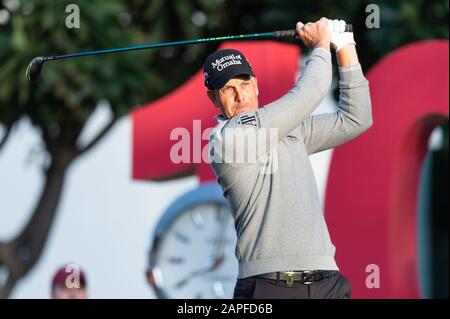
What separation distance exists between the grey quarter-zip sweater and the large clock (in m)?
4.71

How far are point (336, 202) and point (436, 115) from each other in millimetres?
1078

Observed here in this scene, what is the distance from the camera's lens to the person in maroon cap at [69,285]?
7.61 metres

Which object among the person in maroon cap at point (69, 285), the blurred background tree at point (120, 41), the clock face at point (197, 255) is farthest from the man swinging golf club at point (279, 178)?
the blurred background tree at point (120, 41)

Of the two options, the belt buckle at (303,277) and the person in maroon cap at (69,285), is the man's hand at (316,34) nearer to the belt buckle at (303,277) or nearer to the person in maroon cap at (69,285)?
the belt buckle at (303,277)

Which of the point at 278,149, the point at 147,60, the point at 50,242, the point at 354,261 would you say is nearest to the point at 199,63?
the point at 147,60

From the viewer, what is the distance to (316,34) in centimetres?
466

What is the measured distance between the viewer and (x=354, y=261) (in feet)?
30.5

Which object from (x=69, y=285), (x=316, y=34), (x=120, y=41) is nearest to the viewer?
(x=316, y=34)

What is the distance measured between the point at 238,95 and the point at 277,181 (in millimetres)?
425

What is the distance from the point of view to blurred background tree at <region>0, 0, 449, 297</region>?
11.1m

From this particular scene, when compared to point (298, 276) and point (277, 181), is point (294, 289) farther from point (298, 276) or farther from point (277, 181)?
point (277, 181)

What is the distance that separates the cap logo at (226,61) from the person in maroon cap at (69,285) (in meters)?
3.20

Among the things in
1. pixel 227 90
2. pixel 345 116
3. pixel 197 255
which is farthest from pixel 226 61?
pixel 197 255
